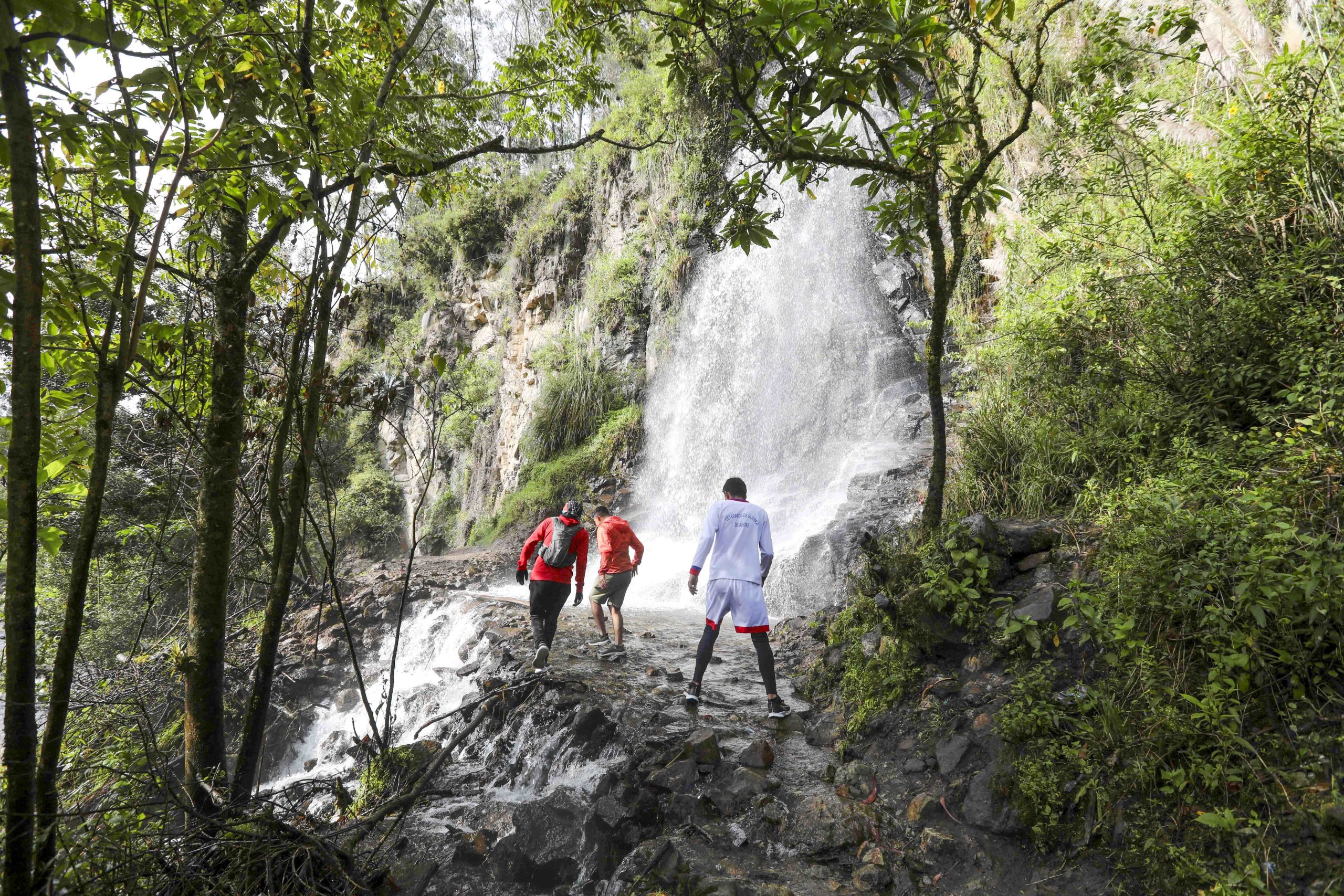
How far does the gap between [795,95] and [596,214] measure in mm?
17025

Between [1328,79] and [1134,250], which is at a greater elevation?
[1328,79]

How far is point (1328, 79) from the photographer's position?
4.50 m

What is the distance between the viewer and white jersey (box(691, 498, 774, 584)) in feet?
16.3

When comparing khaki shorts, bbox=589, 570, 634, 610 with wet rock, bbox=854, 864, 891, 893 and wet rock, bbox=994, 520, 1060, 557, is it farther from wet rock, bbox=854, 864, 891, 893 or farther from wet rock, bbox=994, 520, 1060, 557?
wet rock, bbox=854, 864, 891, 893

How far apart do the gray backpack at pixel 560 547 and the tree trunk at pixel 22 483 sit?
4.50 metres

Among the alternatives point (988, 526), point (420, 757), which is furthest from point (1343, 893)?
point (420, 757)

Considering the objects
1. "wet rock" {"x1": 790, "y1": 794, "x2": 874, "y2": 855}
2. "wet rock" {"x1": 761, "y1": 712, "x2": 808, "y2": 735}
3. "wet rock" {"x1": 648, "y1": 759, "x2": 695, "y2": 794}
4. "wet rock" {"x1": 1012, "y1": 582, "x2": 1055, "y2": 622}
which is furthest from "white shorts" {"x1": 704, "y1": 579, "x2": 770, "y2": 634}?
"wet rock" {"x1": 1012, "y1": 582, "x2": 1055, "y2": 622}

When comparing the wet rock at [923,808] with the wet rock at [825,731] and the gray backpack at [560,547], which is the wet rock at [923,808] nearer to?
the wet rock at [825,731]

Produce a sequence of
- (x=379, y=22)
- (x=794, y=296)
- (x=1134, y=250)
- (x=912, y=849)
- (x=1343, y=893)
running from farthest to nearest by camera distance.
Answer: (x=794, y=296), (x=1134, y=250), (x=379, y=22), (x=912, y=849), (x=1343, y=893)

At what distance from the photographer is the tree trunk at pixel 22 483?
1508mm

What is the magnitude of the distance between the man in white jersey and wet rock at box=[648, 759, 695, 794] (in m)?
1.01

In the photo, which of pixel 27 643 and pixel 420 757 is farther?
pixel 420 757

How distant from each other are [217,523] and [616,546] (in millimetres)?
4056

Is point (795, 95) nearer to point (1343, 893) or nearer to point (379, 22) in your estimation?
point (379, 22)
